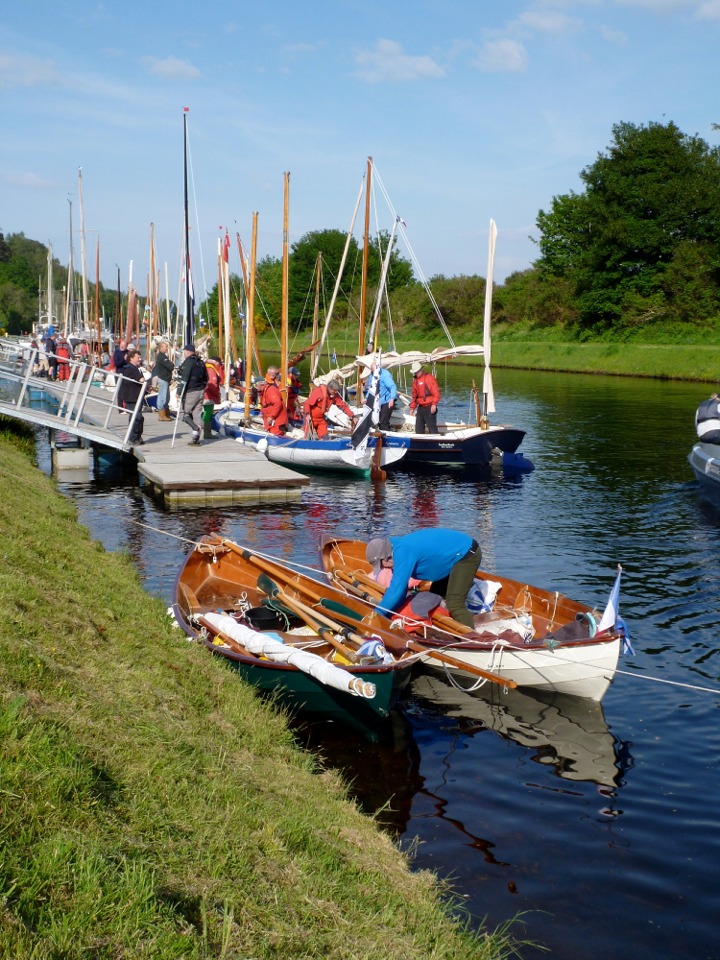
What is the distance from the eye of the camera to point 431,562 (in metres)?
11.4

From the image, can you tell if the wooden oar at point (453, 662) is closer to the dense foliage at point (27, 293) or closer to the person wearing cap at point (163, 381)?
the person wearing cap at point (163, 381)

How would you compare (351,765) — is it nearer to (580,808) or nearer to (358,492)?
(580,808)

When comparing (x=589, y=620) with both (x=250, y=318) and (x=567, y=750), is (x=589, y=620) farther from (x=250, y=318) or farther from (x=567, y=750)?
(x=250, y=318)

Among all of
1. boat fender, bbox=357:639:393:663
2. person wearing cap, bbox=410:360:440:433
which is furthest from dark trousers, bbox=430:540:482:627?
person wearing cap, bbox=410:360:440:433

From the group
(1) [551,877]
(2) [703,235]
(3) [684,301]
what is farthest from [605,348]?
(1) [551,877]

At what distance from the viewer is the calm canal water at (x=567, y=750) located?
7074 millimetres

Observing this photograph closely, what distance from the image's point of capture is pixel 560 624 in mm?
11391

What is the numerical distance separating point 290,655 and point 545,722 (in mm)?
2963

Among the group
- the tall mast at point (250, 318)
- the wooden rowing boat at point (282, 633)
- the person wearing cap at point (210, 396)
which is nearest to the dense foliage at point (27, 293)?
the person wearing cap at point (210, 396)

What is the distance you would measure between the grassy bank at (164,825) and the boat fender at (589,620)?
11.9 ft

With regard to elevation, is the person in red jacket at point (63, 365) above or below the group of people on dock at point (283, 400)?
above

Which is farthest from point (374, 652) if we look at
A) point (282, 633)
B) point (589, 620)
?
point (589, 620)

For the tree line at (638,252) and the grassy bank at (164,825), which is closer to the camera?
the grassy bank at (164,825)

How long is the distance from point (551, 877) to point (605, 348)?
66.0 metres
